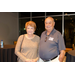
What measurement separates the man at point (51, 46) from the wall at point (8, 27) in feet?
17.5

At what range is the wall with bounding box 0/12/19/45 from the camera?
6.38 metres

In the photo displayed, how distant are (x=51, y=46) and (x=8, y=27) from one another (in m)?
6.09

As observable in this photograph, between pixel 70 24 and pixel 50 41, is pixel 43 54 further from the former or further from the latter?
pixel 70 24

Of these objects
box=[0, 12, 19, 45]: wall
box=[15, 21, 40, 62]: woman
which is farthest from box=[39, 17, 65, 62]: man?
box=[0, 12, 19, 45]: wall

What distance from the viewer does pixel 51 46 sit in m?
1.58

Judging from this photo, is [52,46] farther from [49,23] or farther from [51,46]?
[49,23]

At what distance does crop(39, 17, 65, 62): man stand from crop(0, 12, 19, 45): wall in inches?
210

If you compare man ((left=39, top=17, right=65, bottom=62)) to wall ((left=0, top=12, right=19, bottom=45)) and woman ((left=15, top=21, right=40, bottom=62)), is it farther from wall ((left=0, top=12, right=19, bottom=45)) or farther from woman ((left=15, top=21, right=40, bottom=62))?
wall ((left=0, top=12, right=19, bottom=45))

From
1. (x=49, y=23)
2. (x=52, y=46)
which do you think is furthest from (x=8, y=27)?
(x=52, y=46)

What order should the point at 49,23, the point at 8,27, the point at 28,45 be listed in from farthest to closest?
1. the point at 8,27
2. the point at 49,23
3. the point at 28,45

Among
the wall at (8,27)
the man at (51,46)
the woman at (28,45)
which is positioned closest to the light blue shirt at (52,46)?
the man at (51,46)

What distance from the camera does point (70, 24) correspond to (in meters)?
7.26
